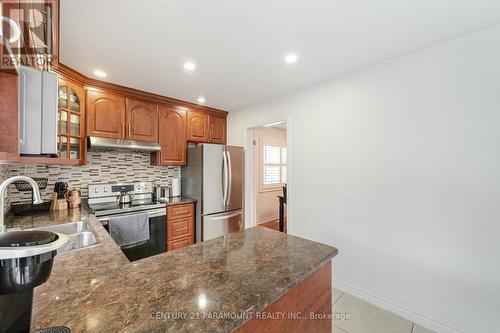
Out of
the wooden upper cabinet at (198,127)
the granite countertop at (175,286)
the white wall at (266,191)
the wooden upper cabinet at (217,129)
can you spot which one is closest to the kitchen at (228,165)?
the granite countertop at (175,286)

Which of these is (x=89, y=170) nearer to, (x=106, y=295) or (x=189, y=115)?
(x=189, y=115)

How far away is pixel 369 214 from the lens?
206 centimetres

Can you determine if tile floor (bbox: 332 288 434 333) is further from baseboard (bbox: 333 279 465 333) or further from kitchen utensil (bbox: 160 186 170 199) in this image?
kitchen utensil (bbox: 160 186 170 199)

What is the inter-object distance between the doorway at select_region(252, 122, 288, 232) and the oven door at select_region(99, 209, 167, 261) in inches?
90.8

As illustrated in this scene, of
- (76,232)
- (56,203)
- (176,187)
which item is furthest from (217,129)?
(76,232)

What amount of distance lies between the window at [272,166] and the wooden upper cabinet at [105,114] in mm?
2944

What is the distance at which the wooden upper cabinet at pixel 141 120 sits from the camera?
275 centimetres

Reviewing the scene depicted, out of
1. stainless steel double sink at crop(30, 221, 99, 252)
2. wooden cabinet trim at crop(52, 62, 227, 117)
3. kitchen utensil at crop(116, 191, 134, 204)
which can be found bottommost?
stainless steel double sink at crop(30, 221, 99, 252)

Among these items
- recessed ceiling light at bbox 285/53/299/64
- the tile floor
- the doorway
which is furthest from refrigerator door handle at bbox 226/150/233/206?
the tile floor

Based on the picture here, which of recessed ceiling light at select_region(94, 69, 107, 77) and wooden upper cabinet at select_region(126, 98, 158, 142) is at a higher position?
recessed ceiling light at select_region(94, 69, 107, 77)

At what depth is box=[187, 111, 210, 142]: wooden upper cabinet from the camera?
334 cm

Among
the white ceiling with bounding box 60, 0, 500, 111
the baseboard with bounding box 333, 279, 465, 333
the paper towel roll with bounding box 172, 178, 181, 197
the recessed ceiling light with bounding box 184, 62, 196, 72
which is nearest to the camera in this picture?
the white ceiling with bounding box 60, 0, 500, 111

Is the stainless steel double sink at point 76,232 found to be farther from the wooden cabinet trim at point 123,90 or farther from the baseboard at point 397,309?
the baseboard at point 397,309

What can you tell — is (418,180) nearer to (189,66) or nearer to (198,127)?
(189,66)
